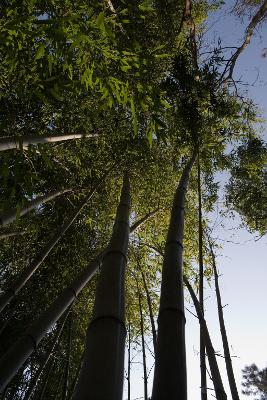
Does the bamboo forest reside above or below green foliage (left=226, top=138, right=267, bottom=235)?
below

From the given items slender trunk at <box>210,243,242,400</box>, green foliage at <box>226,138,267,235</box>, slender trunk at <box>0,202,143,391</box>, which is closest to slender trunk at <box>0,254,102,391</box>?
slender trunk at <box>0,202,143,391</box>

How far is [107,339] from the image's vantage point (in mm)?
1458

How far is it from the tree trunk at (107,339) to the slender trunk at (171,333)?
17 centimetres

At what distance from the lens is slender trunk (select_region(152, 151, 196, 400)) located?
1.34m

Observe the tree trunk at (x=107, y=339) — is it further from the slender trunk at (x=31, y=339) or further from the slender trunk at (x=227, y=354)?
the slender trunk at (x=227, y=354)

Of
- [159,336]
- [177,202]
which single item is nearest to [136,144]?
[177,202]

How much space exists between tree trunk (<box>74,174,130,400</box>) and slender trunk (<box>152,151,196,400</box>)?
0.17m

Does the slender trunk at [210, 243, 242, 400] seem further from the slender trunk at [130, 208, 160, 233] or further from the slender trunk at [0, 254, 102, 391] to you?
the slender trunk at [0, 254, 102, 391]

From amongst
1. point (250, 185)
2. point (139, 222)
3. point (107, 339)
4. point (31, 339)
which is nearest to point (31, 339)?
point (31, 339)

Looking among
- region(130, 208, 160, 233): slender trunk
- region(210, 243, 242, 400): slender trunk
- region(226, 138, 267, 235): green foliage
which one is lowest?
region(210, 243, 242, 400): slender trunk

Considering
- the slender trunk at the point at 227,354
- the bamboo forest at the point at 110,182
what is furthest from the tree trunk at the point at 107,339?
the slender trunk at the point at 227,354

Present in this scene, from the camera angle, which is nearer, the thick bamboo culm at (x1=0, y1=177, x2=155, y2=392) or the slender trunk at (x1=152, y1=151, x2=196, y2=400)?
the slender trunk at (x1=152, y1=151, x2=196, y2=400)

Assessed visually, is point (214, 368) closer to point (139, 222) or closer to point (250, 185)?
point (139, 222)

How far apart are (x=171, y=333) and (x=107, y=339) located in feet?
1.04
